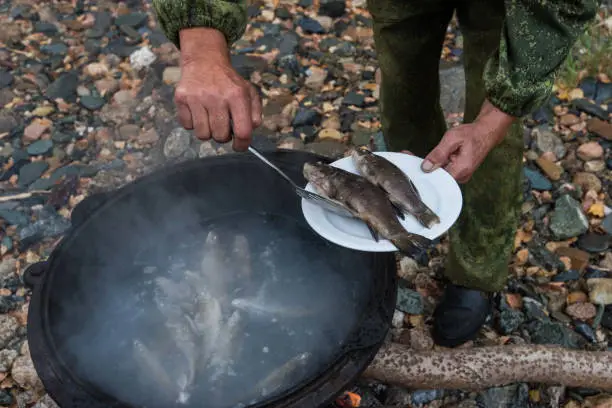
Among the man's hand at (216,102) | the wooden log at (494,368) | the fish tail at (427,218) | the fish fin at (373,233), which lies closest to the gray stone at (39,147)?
the man's hand at (216,102)

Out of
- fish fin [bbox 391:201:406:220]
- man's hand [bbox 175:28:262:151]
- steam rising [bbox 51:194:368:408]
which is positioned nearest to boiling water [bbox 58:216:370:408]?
steam rising [bbox 51:194:368:408]

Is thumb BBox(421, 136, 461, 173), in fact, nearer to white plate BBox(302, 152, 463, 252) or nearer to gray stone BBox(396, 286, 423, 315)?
white plate BBox(302, 152, 463, 252)

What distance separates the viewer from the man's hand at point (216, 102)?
6.81 feet

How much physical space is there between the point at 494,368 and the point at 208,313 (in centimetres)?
135

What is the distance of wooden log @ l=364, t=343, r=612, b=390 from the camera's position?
276cm

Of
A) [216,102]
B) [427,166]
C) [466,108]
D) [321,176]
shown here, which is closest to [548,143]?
[466,108]

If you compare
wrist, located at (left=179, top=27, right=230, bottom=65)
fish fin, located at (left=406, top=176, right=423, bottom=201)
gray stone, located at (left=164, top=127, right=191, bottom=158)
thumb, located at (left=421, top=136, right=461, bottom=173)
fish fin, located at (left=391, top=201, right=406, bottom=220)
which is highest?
wrist, located at (left=179, top=27, right=230, bottom=65)

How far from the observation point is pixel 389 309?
83.5 inches

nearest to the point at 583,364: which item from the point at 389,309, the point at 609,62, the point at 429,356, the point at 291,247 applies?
the point at 429,356

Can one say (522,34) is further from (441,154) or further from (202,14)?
(202,14)

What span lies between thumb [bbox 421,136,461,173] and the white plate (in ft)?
0.08

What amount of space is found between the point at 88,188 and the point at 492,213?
2.60 m

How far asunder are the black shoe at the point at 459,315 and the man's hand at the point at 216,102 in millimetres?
1514

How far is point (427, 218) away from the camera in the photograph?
211 cm
